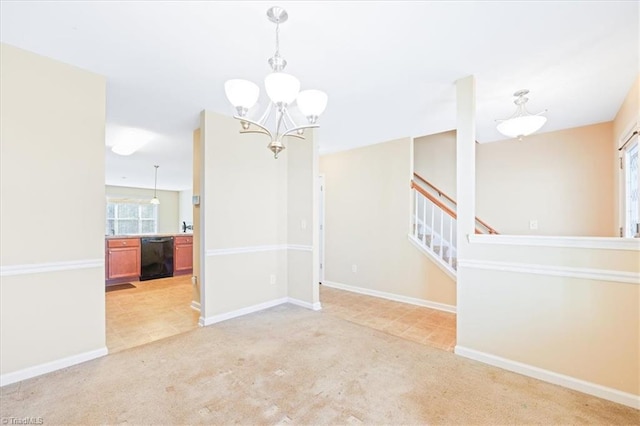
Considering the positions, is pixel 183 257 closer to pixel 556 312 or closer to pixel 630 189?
pixel 556 312

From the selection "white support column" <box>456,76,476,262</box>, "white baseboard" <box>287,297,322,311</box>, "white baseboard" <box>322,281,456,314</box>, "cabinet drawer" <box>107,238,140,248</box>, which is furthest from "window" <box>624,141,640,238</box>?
"cabinet drawer" <box>107,238,140,248</box>

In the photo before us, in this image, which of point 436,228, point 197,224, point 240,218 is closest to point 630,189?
point 436,228

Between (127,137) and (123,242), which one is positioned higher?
(127,137)

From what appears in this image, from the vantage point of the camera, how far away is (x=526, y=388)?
2.06m

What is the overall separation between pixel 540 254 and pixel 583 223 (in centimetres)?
232


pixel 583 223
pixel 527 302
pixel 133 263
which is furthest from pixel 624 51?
pixel 133 263

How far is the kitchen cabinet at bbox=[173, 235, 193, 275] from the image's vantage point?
6066 mm

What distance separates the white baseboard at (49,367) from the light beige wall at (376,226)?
3.38 m

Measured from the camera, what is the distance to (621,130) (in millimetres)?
3182

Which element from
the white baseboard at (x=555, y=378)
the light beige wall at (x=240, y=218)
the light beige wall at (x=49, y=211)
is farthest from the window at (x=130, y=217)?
the white baseboard at (x=555, y=378)

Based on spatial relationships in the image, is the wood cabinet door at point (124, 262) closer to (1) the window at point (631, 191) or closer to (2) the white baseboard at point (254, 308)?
(2) the white baseboard at point (254, 308)

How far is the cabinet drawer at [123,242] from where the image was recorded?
533 centimetres

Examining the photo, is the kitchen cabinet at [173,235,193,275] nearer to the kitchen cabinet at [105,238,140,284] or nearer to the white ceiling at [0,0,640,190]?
the kitchen cabinet at [105,238,140,284]

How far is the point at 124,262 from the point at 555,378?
6315mm
